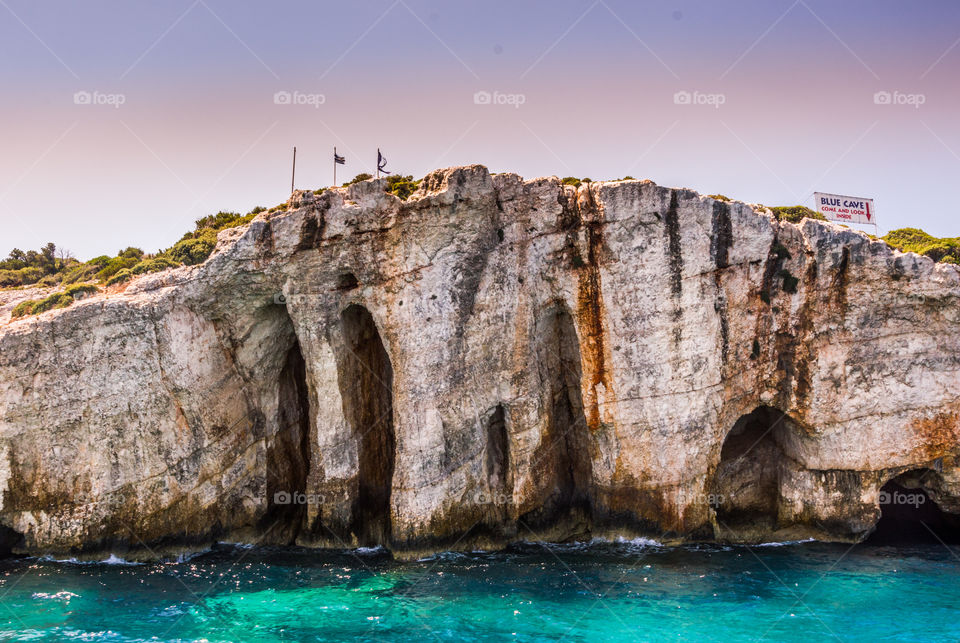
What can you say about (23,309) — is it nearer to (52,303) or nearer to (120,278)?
(52,303)

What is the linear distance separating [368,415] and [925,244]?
31.6 metres

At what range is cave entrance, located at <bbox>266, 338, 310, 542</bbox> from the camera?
26.3 m

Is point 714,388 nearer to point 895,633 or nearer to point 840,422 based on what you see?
point 840,422

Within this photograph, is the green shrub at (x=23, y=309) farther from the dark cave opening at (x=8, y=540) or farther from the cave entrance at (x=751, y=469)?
the cave entrance at (x=751, y=469)

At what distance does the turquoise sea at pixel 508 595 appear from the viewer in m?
18.1

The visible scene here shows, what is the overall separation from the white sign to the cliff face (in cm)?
956

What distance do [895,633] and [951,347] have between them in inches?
475

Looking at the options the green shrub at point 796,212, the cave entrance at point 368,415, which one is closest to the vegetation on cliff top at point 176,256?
the green shrub at point 796,212

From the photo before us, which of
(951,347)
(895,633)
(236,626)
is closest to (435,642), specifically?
(236,626)

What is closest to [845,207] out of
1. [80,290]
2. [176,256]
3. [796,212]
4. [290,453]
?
[796,212]

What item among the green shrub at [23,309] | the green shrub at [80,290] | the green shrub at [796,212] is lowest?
the green shrub at [23,309]

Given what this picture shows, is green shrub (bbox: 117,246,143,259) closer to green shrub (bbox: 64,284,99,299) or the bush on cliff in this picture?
green shrub (bbox: 64,284,99,299)

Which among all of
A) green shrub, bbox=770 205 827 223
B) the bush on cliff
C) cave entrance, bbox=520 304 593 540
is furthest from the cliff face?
green shrub, bbox=770 205 827 223

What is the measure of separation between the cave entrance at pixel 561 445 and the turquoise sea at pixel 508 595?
1334 millimetres
